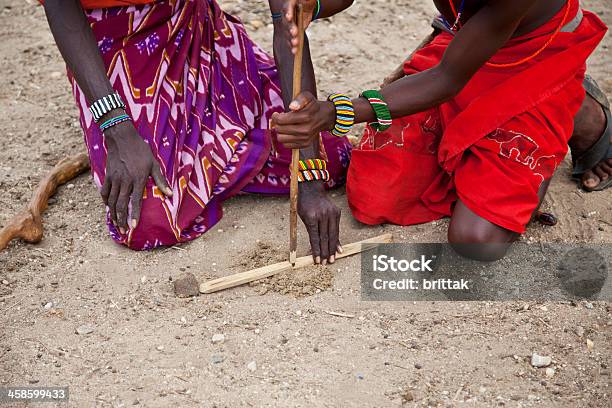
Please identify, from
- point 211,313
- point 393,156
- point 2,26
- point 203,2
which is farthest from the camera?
point 2,26

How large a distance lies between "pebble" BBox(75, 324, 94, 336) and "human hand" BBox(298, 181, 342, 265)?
2.42 ft

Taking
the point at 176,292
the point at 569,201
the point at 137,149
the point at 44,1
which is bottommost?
the point at 569,201

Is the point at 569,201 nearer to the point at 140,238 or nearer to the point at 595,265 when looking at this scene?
the point at 595,265

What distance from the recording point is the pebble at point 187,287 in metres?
2.46

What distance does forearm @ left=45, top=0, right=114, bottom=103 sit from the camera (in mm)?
2529

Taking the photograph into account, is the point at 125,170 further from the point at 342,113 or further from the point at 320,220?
the point at 342,113

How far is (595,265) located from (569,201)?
0.38 metres

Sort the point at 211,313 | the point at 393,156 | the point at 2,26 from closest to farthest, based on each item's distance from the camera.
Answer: the point at 211,313 < the point at 393,156 < the point at 2,26

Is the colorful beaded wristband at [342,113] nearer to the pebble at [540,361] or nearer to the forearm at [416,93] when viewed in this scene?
the forearm at [416,93]

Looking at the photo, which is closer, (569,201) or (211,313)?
(211,313)

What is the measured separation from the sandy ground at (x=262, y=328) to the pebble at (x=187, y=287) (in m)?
0.03

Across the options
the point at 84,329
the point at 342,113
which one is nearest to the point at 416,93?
the point at 342,113

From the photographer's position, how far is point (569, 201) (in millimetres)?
2887

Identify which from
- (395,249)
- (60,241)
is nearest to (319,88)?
(395,249)
